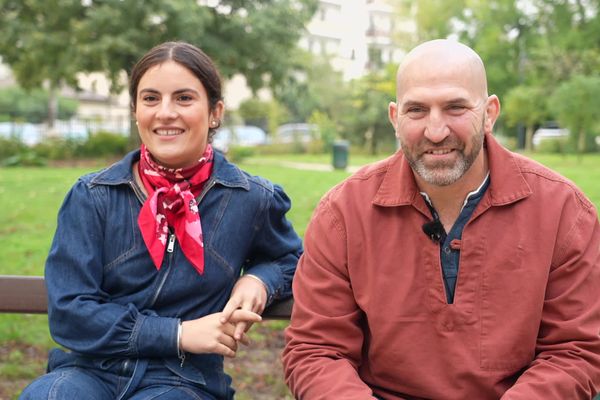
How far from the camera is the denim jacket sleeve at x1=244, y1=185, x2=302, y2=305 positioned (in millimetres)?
2936

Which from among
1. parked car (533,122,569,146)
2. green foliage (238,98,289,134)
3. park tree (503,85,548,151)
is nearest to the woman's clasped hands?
park tree (503,85,548,151)

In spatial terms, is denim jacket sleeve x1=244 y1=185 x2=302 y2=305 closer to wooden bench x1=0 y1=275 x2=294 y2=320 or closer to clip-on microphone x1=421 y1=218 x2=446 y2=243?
clip-on microphone x1=421 y1=218 x2=446 y2=243

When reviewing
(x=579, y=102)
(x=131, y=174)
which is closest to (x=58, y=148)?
(x=579, y=102)

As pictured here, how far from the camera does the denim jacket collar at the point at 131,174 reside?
110 inches

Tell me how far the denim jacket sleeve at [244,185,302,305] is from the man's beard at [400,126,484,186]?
2.20 ft

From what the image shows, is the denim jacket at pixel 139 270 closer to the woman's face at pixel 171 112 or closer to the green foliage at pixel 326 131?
the woman's face at pixel 171 112

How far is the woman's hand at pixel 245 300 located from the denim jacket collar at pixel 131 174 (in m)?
0.36

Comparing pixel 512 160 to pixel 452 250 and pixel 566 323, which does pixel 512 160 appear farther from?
pixel 566 323

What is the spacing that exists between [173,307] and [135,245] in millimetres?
265

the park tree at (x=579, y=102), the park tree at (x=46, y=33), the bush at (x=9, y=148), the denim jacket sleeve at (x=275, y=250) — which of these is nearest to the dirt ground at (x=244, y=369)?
the denim jacket sleeve at (x=275, y=250)

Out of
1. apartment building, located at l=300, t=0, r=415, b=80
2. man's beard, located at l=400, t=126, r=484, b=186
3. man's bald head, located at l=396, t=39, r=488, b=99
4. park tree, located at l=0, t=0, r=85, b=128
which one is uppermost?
apartment building, located at l=300, t=0, r=415, b=80

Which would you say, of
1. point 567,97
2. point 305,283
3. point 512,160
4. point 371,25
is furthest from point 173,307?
point 371,25

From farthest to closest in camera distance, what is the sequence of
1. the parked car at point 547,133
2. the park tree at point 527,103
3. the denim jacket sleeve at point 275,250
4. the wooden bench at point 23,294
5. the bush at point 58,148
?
1. the parked car at point 547,133
2. the park tree at point 527,103
3. the bush at point 58,148
4. the wooden bench at point 23,294
5. the denim jacket sleeve at point 275,250

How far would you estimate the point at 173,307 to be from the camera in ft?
9.18
